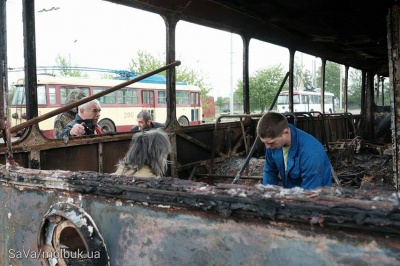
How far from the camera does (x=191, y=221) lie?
1.13m

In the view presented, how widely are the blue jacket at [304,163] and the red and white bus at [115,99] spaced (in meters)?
10.0

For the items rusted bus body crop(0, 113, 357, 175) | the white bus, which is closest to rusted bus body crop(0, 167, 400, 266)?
rusted bus body crop(0, 113, 357, 175)

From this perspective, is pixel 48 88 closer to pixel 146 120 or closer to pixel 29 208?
pixel 146 120

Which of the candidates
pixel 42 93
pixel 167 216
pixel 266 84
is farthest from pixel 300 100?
pixel 167 216

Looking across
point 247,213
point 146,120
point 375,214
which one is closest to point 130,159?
point 247,213

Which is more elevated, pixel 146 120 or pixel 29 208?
pixel 146 120

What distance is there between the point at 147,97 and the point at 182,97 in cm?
204

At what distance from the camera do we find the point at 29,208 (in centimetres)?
152

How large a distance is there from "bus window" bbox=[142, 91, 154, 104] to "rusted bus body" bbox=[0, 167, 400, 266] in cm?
1624

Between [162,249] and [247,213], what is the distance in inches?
13.5

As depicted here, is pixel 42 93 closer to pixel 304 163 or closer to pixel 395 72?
pixel 395 72

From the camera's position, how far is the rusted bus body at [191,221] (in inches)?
34.3

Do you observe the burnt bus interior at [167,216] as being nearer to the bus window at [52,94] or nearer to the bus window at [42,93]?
the bus window at [42,93]

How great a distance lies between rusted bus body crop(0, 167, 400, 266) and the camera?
87 cm
